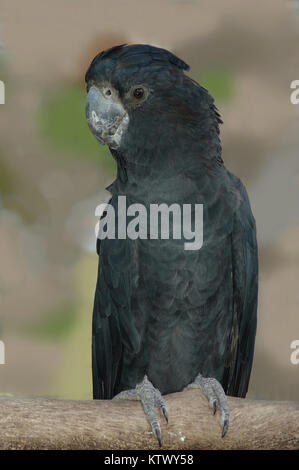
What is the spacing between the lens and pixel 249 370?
6.74ft

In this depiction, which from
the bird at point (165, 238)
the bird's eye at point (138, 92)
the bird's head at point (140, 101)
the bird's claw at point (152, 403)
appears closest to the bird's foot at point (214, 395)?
the bird at point (165, 238)

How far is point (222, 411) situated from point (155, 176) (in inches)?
28.2

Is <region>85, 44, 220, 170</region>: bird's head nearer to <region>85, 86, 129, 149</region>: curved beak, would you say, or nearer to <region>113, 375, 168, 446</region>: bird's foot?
<region>85, 86, 129, 149</region>: curved beak

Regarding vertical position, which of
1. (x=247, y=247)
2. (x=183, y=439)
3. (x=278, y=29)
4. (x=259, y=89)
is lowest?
(x=183, y=439)

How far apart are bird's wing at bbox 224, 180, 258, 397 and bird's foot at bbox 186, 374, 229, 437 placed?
0.19m

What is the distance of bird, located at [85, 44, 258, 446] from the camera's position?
5.94ft

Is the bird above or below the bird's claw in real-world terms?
above

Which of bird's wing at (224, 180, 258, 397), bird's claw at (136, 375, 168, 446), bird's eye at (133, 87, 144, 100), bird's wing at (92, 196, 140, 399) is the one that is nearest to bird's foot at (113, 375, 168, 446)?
bird's claw at (136, 375, 168, 446)

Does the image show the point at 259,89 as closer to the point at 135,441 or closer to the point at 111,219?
the point at 111,219

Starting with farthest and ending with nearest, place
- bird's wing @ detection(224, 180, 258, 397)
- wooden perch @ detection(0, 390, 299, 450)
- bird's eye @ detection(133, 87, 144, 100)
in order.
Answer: bird's wing @ detection(224, 180, 258, 397) → bird's eye @ detection(133, 87, 144, 100) → wooden perch @ detection(0, 390, 299, 450)

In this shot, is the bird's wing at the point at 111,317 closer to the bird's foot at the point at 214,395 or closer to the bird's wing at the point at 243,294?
the bird's foot at the point at 214,395

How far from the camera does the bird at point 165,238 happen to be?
71.3 inches

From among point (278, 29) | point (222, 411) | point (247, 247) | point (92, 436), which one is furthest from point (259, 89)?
point (92, 436)

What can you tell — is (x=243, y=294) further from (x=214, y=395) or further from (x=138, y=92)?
(x=138, y=92)
